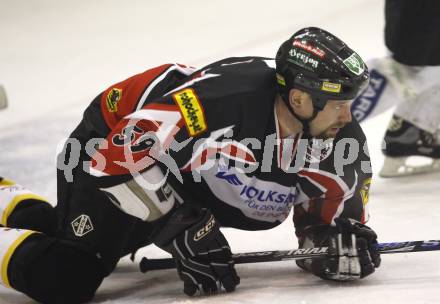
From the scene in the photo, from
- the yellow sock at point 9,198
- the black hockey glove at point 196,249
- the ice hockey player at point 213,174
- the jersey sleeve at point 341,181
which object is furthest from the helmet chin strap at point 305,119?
the yellow sock at point 9,198

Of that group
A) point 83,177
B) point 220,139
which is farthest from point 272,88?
point 83,177

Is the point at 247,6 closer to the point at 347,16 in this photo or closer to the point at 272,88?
the point at 347,16

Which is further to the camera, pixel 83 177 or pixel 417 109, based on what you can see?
pixel 417 109

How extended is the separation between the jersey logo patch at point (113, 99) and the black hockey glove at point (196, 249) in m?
0.44

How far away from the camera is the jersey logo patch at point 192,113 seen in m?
Answer: 2.45

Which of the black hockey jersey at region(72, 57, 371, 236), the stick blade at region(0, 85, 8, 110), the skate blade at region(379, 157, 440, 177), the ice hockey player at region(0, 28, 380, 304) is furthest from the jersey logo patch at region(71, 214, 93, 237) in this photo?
the stick blade at region(0, 85, 8, 110)

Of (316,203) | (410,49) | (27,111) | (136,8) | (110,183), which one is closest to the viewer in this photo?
(110,183)

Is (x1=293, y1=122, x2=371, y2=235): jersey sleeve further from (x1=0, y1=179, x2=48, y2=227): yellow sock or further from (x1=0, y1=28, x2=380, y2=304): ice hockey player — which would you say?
(x1=0, y1=179, x2=48, y2=227): yellow sock

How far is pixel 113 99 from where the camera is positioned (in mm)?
2828

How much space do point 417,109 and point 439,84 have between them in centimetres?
14

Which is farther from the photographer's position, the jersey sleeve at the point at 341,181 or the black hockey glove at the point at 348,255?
the jersey sleeve at the point at 341,181

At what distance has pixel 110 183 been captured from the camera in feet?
8.29

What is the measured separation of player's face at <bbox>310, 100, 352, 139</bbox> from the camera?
2523 mm

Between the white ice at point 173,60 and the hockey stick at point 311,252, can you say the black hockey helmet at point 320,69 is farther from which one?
the white ice at point 173,60
